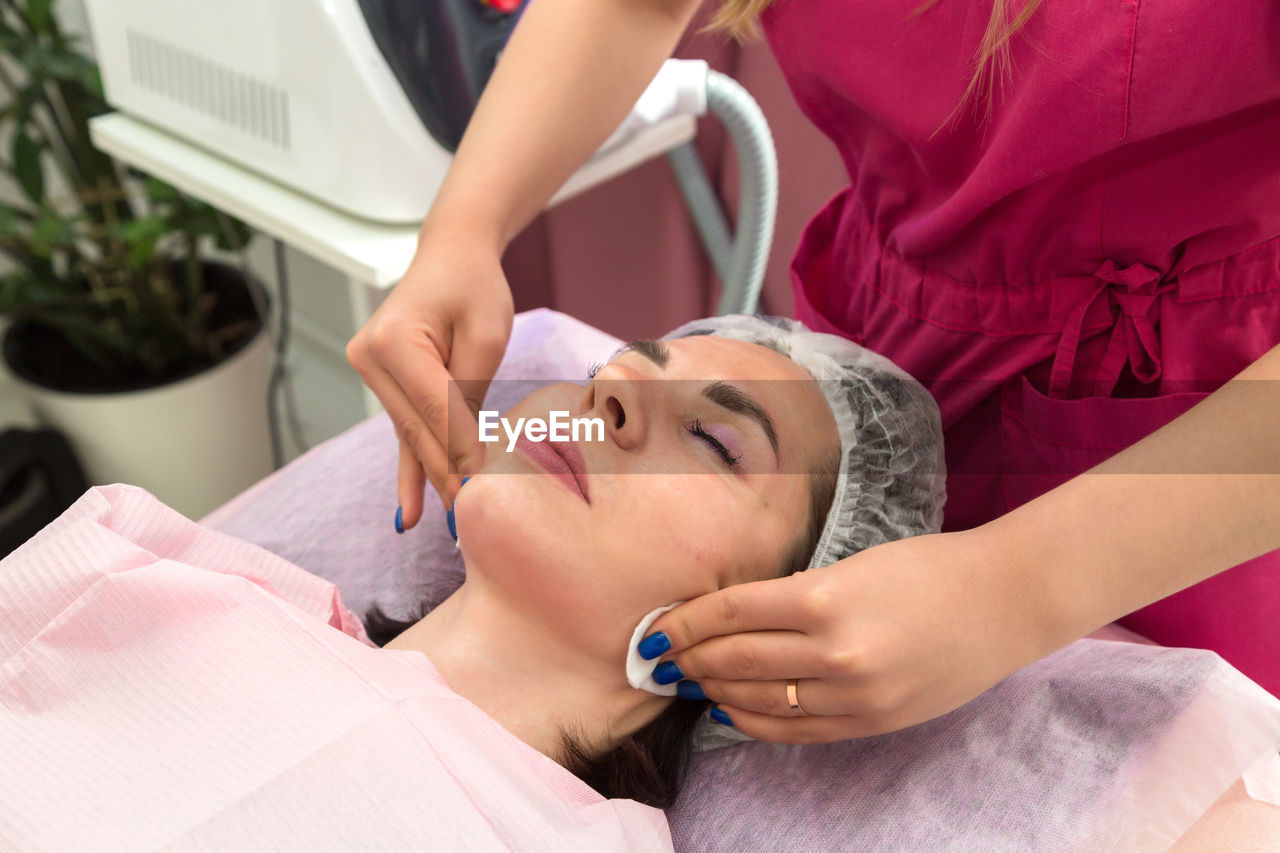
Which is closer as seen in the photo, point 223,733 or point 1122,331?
point 223,733

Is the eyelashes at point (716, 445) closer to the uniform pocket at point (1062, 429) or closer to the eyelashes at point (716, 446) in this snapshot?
the eyelashes at point (716, 446)

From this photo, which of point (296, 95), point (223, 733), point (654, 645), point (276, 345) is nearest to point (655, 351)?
point (654, 645)

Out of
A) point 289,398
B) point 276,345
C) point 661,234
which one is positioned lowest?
point 289,398

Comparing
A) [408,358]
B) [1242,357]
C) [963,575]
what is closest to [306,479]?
[408,358]

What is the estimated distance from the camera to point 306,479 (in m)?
1.32

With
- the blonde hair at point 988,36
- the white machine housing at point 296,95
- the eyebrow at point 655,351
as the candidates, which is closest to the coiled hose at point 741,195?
the white machine housing at point 296,95

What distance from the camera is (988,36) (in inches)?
31.7

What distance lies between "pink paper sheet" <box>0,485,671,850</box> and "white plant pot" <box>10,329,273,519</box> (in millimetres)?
1170

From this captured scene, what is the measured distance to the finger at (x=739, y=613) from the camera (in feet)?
2.23

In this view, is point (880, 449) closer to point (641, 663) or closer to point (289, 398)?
point (641, 663)

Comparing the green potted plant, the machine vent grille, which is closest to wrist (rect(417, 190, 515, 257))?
the machine vent grille

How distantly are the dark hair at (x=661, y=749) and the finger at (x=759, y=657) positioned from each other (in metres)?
0.19

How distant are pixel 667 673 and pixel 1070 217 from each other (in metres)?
0.57

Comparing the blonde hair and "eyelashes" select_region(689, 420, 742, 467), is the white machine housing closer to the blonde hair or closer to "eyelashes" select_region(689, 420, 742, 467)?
the blonde hair
